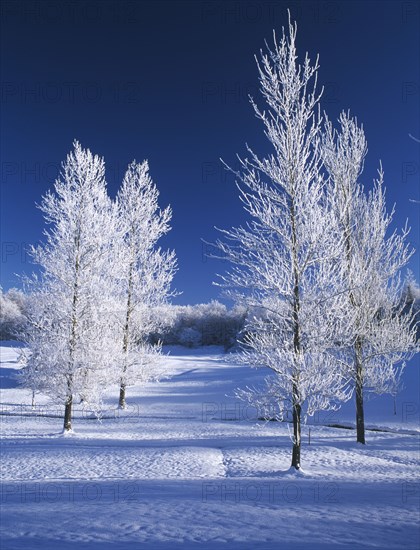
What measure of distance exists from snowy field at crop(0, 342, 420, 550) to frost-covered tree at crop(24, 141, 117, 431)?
174 centimetres

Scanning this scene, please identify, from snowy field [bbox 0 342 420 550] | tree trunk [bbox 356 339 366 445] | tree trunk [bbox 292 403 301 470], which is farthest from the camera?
tree trunk [bbox 356 339 366 445]

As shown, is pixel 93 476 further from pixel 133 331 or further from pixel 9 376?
pixel 9 376

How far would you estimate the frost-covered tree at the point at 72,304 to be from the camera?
1202 centimetres

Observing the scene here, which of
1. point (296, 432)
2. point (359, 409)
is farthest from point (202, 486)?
point (359, 409)

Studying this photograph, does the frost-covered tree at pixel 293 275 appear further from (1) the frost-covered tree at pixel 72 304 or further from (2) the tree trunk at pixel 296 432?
(1) the frost-covered tree at pixel 72 304

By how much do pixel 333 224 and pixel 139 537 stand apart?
6219 mm

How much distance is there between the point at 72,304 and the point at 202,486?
768 cm

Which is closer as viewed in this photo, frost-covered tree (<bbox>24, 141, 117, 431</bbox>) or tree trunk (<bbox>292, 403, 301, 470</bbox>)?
tree trunk (<bbox>292, 403, 301, 470</bbox>)

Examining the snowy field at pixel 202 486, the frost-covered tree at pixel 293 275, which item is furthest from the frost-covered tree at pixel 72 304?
the frost-covered tree at pixel 293 275

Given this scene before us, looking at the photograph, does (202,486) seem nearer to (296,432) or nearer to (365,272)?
(296,432)

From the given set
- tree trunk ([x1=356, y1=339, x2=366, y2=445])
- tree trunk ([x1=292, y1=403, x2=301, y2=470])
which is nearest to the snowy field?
tree trunk ([x1=292, y1=403, x2=301, y2=470])

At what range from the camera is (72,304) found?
12.4 m

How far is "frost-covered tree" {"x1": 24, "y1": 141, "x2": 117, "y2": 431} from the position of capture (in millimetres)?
12023

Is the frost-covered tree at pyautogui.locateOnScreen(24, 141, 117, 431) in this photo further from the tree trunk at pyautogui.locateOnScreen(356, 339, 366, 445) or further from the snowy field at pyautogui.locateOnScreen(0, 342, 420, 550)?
the tree trunk at pyautogui.locateOnScreen(356, 339, 366, 445)
